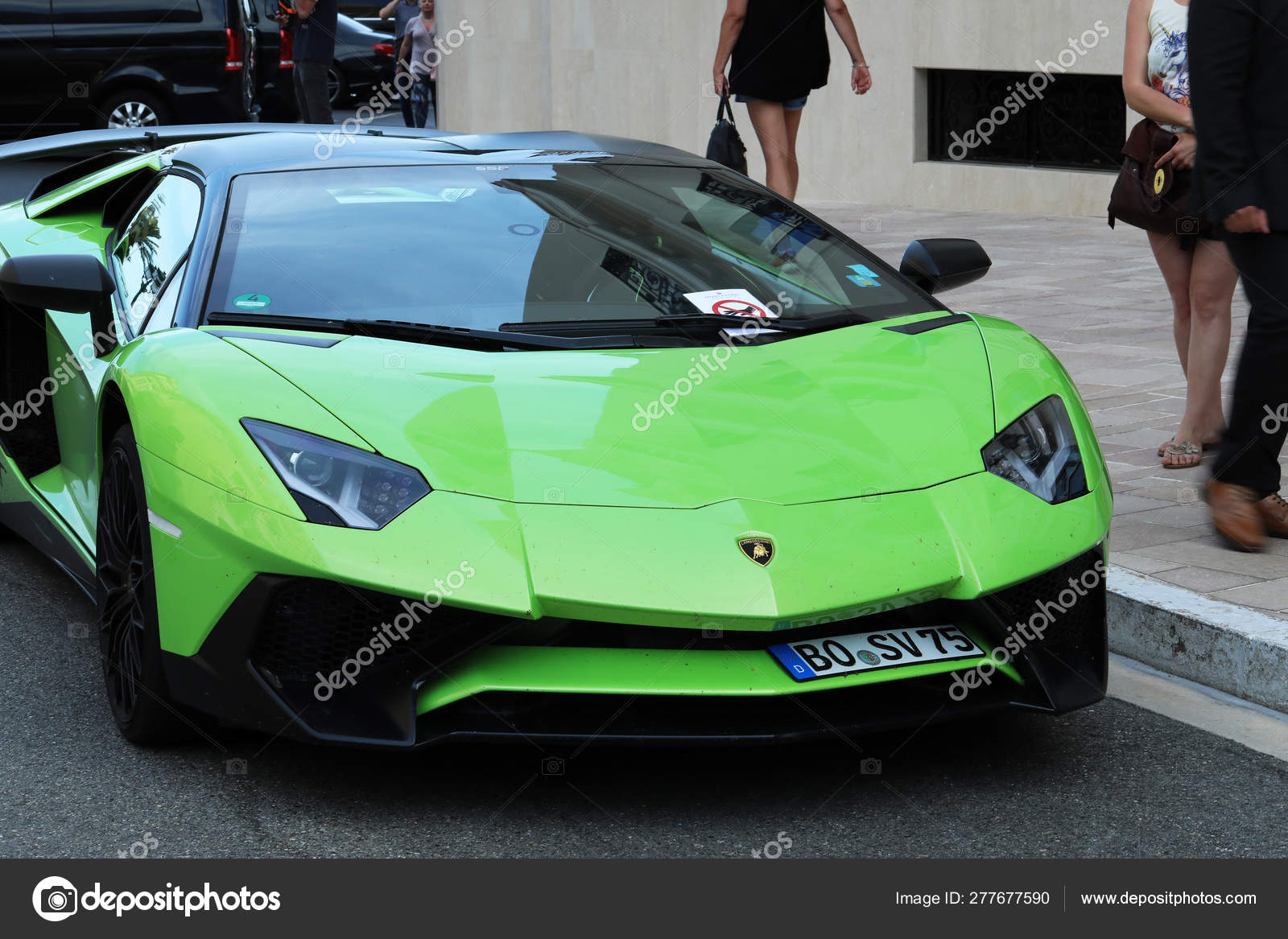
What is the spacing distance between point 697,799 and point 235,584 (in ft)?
3.03

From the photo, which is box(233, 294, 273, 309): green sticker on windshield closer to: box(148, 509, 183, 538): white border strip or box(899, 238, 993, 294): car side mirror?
box(148, 509, 183, 538): white border strip

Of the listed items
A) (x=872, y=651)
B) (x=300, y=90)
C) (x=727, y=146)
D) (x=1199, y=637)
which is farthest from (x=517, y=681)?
(x=300, y=90)

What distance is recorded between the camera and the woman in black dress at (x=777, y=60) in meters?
7.95

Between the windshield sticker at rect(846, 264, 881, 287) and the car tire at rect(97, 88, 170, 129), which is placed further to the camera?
the car tire at rect(97, 88, 170, 129)

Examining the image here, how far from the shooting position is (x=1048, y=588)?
3.23 metres

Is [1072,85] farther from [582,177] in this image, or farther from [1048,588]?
[1048,588]

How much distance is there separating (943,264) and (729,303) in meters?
0.74

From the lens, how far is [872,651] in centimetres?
301

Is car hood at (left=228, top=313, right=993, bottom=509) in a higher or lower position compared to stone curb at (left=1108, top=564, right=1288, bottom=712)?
higher

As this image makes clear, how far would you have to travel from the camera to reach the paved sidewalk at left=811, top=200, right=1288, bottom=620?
4.36 meters

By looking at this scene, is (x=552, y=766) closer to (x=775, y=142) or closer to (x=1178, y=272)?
(x=1178, y=272)

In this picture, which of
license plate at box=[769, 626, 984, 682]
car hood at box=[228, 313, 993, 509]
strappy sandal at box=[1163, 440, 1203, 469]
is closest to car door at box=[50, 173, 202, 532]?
car hood at box=[228, 313, 993, 509]
